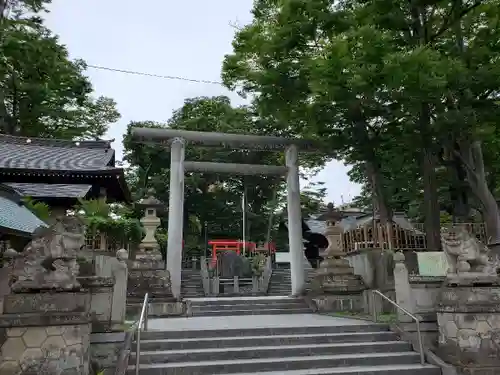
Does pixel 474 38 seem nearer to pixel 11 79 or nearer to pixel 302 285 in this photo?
pixel 302 285

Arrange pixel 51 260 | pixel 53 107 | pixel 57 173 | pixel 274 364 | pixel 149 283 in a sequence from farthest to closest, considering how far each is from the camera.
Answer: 1. pixel 53 107
2. pixel 57 173
3. pixel 149 283
4. pixel 274 364
5. pixel 51 260

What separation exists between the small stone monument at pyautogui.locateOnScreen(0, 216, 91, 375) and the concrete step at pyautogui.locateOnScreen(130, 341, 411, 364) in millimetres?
1215

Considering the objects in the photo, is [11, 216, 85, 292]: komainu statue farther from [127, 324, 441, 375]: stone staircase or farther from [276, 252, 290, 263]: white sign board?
[276, 252, 290, 263]: white sign board

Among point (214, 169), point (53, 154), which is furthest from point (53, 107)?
point (214, 169)

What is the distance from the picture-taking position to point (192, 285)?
2036cm

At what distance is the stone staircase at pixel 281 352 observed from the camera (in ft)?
21.6

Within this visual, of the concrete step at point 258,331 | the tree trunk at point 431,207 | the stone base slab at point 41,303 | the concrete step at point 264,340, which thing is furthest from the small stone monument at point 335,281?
the stone base slab at point 41,303

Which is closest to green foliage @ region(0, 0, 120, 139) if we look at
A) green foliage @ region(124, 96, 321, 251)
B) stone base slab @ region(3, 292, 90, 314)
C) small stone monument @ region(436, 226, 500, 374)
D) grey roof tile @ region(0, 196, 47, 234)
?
green foliage @ region(124, 96, 321, 251)

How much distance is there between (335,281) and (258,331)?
Answer: 15.3 feet

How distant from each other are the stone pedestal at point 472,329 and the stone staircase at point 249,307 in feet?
17.3

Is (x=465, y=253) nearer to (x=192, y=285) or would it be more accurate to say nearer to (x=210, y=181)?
(x=192, y=285)

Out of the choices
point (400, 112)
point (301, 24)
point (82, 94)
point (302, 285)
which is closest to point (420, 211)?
point (302, 285)

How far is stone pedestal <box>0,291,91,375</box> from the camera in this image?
563 centimetres

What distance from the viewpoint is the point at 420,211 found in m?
20.7
